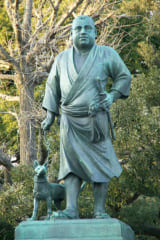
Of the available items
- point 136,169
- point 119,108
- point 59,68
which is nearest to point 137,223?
point 136,169

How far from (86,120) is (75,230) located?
1.43 metres

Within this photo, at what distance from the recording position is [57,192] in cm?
728

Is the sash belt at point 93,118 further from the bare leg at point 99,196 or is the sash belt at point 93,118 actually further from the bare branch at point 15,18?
the bare branch at point 15,18

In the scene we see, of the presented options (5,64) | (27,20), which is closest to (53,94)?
(27,20)

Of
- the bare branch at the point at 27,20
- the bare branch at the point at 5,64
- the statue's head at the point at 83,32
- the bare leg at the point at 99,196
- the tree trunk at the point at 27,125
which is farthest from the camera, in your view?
the bare branch at the point at 5,64

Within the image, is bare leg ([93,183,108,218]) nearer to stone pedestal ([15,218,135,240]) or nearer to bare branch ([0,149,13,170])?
stone pedestal ([15,218,135,240])

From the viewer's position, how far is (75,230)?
6.52 meters

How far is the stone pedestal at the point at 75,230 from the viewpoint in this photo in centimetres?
648

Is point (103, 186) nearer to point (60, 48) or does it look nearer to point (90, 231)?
point (90, 231)

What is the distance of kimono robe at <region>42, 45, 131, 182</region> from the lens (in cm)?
718

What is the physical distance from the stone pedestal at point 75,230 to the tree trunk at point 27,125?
437 inches

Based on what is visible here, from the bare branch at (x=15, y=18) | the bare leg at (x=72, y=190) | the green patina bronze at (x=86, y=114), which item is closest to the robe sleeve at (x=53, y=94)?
the green patina bronze at (x=86, y=114)

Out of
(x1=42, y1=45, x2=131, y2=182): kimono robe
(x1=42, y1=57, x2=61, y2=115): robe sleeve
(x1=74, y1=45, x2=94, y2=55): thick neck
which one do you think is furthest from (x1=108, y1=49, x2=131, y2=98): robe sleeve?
(x1=42, y1=57, x2=61, y2=115): robe sleeve

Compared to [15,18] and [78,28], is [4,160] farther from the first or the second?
[78,28]
